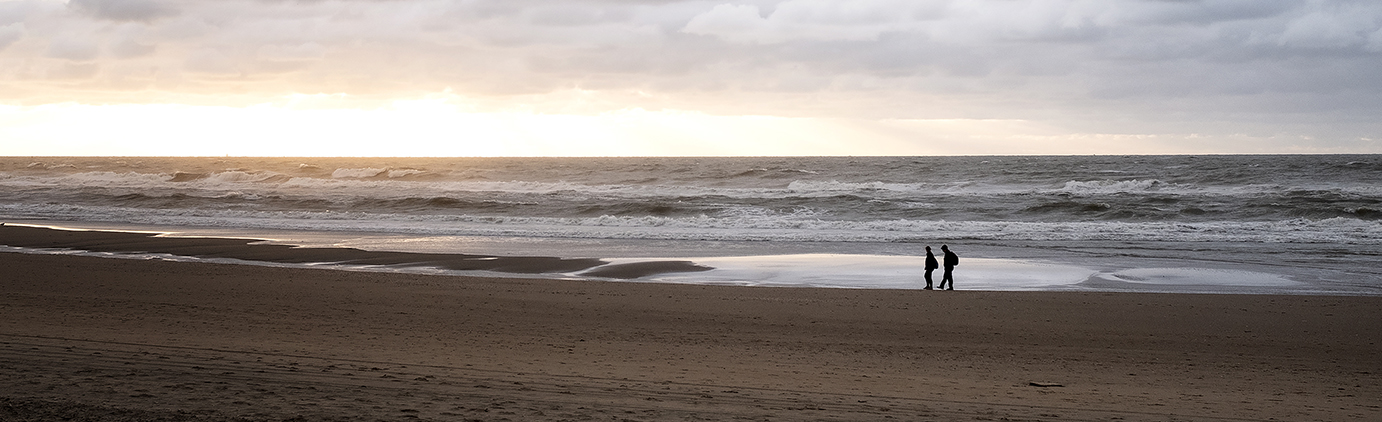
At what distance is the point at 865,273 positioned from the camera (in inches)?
615

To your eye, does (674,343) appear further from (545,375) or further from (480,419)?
(480,419)

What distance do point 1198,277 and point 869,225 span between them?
1227cm

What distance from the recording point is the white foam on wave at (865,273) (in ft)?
46.6

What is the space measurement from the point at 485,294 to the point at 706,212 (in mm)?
21478

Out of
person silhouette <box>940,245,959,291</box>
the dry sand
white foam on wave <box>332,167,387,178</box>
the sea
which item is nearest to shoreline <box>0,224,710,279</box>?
the sea

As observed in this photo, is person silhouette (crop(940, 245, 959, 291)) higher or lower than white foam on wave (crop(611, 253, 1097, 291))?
higher

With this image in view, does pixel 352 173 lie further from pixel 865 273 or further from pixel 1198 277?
pixel 1198 277

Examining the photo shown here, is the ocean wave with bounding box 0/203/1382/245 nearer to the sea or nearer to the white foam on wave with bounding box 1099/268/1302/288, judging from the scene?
the sea

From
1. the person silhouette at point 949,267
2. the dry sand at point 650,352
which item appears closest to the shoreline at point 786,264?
the person silhouette at point 949,267

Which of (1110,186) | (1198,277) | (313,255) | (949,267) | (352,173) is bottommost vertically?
→ (1198,277)

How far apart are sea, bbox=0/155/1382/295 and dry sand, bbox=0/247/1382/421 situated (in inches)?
110

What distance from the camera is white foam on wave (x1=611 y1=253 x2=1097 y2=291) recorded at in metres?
14.2

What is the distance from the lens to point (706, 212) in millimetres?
33219

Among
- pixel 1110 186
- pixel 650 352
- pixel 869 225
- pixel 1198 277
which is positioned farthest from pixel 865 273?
pixel 1110 186
